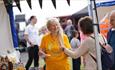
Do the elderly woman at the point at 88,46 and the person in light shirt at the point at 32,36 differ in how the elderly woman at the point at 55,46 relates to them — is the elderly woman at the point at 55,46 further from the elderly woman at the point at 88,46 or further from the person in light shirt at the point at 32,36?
the person in light shirt at the point at 32,36

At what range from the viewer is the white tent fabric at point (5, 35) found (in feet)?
19.3

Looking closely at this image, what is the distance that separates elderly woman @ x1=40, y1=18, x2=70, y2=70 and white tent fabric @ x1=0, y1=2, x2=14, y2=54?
113 cm

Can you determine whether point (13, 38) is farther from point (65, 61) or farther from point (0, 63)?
point (65, 61)

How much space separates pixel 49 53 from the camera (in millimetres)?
5004

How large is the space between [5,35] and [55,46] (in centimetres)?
141

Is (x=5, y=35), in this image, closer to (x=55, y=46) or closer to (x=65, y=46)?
(x=55, y=46)

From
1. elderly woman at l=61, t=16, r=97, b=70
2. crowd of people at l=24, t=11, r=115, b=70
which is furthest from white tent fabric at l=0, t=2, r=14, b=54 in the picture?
elderly woman at l=61, t=16, r=97, b=70

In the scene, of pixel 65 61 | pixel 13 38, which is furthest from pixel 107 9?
pixel 65 61

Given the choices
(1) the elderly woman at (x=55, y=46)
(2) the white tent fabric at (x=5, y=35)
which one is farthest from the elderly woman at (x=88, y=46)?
(2) the white tent fabric at (x=5, y=35)

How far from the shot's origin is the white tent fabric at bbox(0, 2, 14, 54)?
19.3 ft

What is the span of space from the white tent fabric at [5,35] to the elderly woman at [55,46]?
3.71ft

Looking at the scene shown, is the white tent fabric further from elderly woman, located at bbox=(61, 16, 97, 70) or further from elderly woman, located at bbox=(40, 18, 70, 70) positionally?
elderly woman, located at bbox=(61, 16, 97, 70)

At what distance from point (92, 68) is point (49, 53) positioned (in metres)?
1.15

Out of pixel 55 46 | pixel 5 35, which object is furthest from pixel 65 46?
pixel 5 35
